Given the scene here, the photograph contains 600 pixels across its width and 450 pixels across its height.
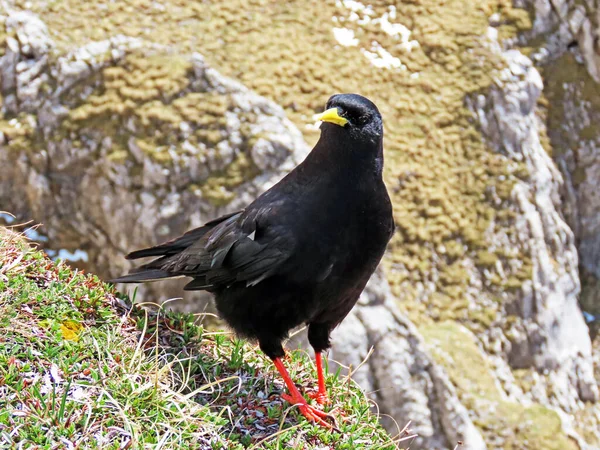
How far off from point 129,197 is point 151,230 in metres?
0.71

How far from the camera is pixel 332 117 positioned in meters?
4.33

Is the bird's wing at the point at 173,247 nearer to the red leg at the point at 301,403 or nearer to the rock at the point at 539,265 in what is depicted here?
the red leg at the point at 301,403

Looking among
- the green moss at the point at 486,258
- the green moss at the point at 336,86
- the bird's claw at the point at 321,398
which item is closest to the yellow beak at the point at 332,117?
the bird's claw at the point at 321,398

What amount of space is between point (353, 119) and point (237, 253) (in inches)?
46.6

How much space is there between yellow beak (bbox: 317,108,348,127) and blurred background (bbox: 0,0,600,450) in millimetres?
6400

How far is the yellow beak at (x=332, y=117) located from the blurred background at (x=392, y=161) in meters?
6.40

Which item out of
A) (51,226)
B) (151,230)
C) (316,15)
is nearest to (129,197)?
(151,230)

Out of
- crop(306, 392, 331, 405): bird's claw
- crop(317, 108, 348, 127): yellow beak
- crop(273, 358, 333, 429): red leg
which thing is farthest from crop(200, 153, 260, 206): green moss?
crop(317, 108, 348, 127): yellow beak

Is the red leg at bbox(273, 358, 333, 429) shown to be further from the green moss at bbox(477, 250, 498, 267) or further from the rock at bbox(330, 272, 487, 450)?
the green moss at bbox(477, 250, 498, 267)

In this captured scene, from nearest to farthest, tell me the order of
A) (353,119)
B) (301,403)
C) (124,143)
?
(353,119)
(301,403)
(124,143)

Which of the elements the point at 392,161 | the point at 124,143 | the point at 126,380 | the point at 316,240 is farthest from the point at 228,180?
the point at 126,380

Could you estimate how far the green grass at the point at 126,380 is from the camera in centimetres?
376

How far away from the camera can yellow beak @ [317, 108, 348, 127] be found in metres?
4.32

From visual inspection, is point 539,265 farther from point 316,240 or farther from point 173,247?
point 316,240
